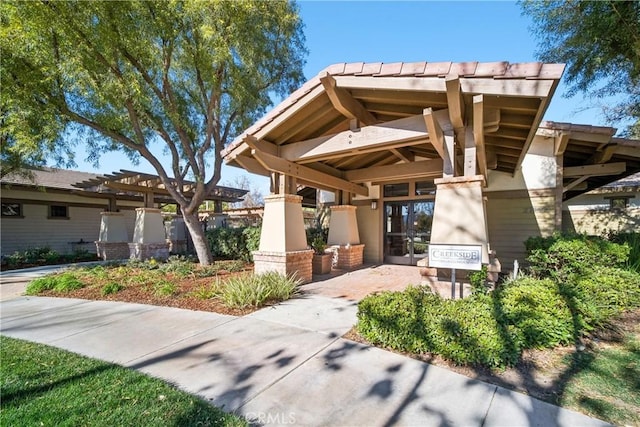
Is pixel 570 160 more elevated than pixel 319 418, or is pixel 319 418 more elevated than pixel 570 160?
pixel 570 160

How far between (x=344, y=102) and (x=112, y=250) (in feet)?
43.1

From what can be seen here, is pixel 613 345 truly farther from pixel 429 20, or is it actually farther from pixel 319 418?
pixel 429 20

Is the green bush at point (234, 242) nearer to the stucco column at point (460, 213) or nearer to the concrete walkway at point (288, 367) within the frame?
the concrete walkway at point (288, 367)

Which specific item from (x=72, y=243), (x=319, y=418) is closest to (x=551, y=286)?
(x=319, y=418)

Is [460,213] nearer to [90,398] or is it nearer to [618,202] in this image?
[90,398]

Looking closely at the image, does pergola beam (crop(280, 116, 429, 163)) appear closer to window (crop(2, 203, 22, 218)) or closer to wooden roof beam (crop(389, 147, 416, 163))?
wooden roof beam (crop(389, 147, 416, 163))

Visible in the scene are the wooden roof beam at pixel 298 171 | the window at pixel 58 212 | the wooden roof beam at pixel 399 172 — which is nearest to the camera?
the wooden roof beam at pixel 298 171

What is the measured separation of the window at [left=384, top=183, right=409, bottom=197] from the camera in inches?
418

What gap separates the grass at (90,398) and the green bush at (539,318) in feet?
10.3

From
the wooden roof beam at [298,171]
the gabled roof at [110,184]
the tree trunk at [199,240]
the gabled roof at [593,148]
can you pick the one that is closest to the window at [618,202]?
the gabled roof at [593,148]

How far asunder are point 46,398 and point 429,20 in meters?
9.45

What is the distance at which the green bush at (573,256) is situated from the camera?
5211mm

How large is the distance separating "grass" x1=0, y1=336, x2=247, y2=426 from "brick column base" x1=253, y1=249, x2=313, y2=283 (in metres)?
3.84

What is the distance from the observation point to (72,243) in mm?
15211
